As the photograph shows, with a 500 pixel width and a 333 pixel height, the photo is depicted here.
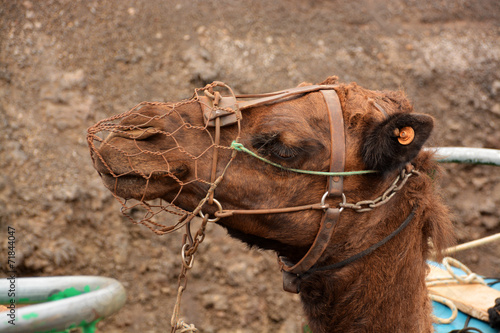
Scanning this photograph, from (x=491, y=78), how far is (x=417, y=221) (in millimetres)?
5344

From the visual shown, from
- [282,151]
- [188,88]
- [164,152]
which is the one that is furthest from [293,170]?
[188,88]

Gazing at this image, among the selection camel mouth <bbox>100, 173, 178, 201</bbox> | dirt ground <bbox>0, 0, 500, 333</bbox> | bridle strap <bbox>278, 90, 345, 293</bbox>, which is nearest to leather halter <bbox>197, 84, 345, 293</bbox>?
bridle strap <bbox>278, 90, 345, 293</bbox>

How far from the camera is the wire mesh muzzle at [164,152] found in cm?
201

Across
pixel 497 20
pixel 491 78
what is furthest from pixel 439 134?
pixel 497 20

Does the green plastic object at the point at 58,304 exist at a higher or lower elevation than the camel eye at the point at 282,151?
lower

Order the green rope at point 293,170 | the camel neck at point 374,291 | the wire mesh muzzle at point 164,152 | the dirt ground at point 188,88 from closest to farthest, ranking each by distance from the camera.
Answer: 1. the wire mesh muzzle at point 164,152
2. the green rope at point 293,170
3. the camel neck at point 374,291
4. the dirt ground at point 188,88

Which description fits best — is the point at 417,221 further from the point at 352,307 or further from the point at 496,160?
the point at 496,160

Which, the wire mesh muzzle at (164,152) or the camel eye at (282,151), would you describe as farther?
the camel eye at (282,151)

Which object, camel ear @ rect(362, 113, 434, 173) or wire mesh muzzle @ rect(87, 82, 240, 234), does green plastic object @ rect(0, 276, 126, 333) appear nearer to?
wire mesh muzzle @ rect(87, 82, 240, 234)

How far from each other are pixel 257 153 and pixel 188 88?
12.5 ft

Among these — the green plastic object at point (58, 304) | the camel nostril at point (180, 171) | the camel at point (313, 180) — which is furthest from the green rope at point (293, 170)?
the green plastic object at point (58, 304)

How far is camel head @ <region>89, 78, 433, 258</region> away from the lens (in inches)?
80.3

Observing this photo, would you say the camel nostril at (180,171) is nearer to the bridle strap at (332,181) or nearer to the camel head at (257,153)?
the camel head at (257,153)

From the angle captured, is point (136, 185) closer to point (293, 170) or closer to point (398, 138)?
point (293, 170)
